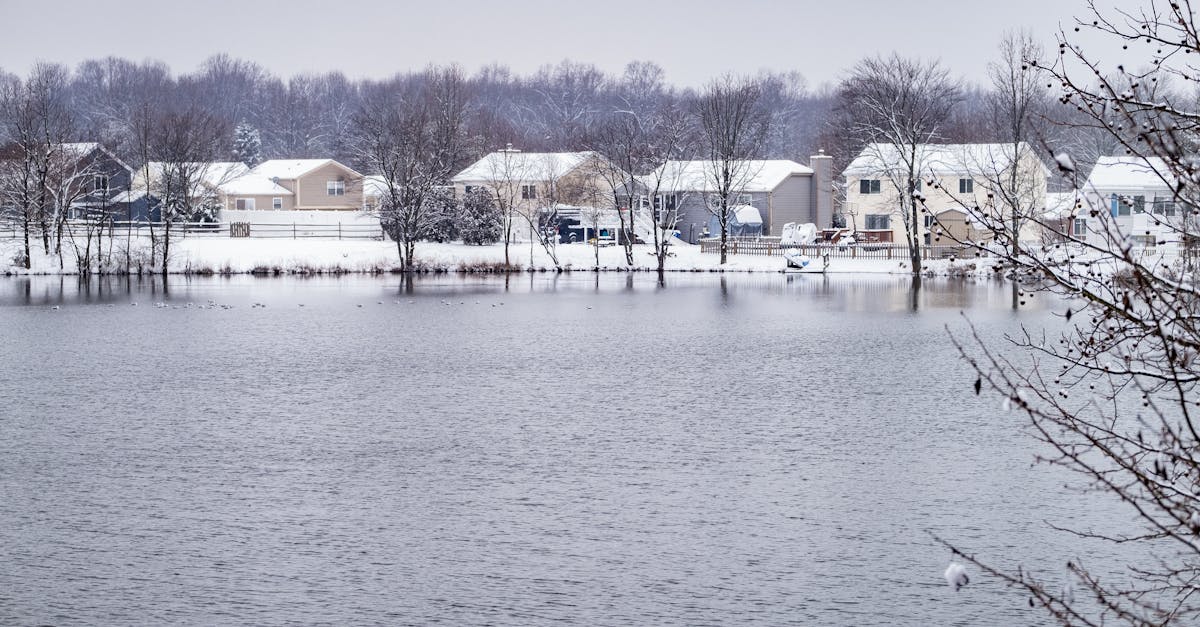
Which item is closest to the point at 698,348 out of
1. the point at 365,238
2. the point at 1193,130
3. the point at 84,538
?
the point at 84,538

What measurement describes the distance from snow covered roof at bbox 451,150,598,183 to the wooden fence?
11365 millimetres

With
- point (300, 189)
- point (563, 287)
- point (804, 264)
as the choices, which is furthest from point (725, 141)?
point (300, 189)

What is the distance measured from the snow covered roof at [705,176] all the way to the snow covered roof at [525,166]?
211 inches

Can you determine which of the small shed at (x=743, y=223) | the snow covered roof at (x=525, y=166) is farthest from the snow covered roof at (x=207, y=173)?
the small shed at (x=743, y=223)

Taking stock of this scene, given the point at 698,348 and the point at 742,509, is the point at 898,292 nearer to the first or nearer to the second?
the point at 698,348

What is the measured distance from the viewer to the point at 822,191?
95.2m

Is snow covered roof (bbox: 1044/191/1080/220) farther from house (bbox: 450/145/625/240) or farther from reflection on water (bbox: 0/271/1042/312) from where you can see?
house (bbox: 450/145/625/240)

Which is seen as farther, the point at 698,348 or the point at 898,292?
the point at 898,292

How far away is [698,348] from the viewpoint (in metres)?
36.2

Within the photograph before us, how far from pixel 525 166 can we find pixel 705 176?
12.9 m

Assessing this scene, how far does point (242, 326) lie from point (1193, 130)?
37155mm

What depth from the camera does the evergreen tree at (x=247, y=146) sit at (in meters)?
139

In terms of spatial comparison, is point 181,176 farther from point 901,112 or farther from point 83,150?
point 901,112

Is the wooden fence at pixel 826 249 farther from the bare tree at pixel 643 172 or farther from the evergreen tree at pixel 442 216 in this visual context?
the evergreen tree at pixel 442 216
